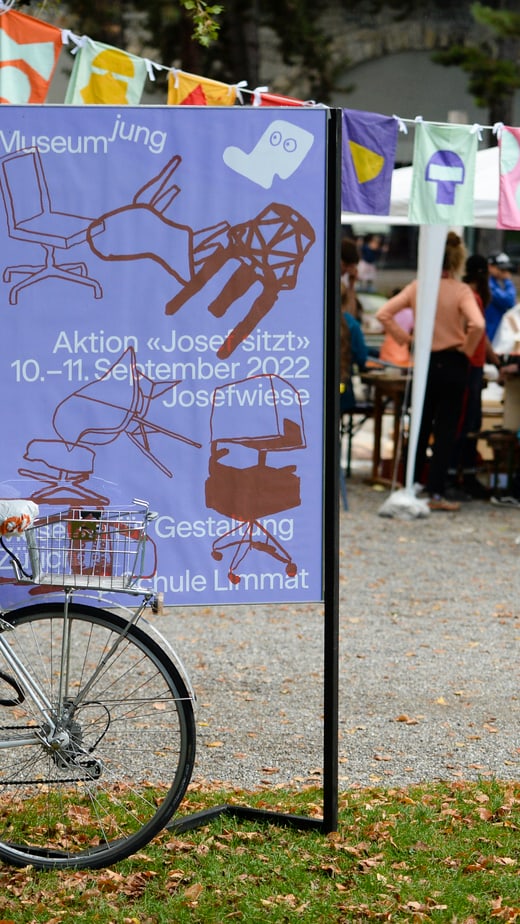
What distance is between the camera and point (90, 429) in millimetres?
4059

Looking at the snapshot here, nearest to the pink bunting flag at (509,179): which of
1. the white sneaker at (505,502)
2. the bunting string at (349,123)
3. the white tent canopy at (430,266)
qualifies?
the bunting string at (349,123)

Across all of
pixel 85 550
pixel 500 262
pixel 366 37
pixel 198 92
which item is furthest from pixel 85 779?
pixel 366 37

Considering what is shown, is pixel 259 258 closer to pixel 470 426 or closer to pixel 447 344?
pixel 447 344

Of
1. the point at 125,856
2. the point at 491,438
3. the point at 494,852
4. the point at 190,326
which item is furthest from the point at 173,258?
the point at 491,438

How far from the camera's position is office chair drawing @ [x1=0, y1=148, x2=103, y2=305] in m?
3.96

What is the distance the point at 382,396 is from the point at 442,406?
98 centimetres

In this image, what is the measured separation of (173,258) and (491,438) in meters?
7.64

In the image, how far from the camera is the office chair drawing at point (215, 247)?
4.01 metres

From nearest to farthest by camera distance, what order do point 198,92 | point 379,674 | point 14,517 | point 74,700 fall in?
1. point 14,517
2. point 74,700
3. point 379,674
4. point 198,92

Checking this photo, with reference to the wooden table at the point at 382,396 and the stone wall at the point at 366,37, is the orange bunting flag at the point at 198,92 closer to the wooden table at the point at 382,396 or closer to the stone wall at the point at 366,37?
the wooden table at the point at 382,396

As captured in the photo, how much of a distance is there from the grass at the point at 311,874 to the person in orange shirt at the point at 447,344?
6.42 m

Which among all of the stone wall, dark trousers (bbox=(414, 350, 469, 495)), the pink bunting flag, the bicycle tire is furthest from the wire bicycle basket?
the stone wall

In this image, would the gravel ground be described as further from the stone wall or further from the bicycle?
the stone wall

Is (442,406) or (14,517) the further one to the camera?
(442,406)
